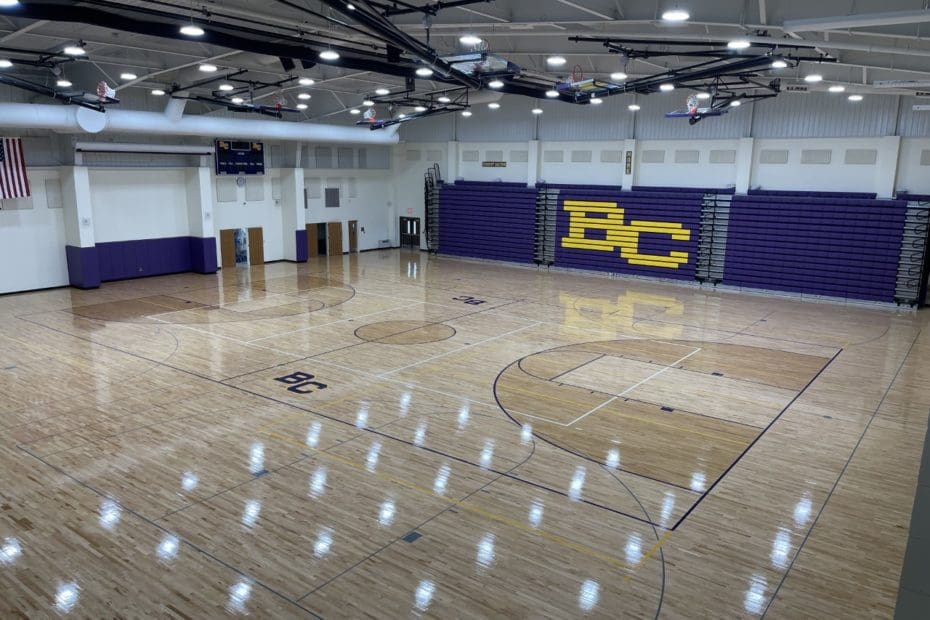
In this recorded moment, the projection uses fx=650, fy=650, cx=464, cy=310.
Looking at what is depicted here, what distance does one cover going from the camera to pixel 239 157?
28.2m

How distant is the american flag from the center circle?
1303cm

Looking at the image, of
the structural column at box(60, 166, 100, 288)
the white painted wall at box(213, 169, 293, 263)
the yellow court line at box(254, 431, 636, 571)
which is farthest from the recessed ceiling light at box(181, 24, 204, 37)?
the white painted wall at box(213, 169, 293, 263)

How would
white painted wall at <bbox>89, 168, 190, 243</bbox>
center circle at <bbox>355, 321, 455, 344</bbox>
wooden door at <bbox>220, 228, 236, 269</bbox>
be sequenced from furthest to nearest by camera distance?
wooden door at <bbox>220, 228, 236, 269</bbox> → white painted wall at <bbox>89, 168, 190, 243</bbox> → center circle at <bbox>355, 321, 455, 344</bbox>

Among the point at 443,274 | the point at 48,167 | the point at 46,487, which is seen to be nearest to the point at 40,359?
the point at 46,487

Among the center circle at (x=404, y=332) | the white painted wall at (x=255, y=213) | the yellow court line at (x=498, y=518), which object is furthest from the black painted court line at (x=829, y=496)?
the white painted wall at (x=255, y=213)

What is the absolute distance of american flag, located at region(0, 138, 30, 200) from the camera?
20859mm

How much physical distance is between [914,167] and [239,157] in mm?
25822

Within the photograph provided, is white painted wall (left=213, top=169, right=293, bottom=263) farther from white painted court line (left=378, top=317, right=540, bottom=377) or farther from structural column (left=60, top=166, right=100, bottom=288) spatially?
white painted court line (left=378, top=317, right=540, bottom=377)

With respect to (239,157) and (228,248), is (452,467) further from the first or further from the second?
(239,157)

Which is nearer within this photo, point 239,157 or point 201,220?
point 201,220

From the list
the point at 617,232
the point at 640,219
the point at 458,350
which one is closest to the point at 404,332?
the point at 458,350

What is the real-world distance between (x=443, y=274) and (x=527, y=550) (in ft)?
69.0

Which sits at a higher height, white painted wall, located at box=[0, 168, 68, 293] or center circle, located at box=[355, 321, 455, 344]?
white painted wall, located at box=[0, 168, 68, 293]

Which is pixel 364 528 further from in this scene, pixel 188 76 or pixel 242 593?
pixel 188 76
